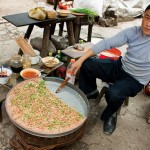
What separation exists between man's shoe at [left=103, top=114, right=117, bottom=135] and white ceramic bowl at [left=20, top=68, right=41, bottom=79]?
115 centimetres

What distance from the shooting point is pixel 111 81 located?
312 cm

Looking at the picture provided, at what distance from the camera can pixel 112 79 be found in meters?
3.07

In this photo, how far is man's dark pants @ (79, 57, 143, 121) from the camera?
2713 millimetres

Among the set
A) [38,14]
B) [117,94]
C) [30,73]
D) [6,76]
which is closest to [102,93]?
[117,94]

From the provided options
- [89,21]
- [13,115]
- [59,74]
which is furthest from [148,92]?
[13,115]

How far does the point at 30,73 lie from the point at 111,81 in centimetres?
115

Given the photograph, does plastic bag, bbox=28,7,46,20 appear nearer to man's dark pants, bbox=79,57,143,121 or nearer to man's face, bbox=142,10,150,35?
man's dark pants, bbox=79,57,143,121

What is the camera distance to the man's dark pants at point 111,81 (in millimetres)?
2713

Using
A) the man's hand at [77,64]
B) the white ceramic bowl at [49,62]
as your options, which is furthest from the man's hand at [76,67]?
the white ceramic bowl at [49,62]

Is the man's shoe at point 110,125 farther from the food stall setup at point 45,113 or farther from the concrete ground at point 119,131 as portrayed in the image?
the food stall setup at point 45,113

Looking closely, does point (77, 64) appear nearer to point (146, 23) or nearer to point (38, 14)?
point (146, 23)

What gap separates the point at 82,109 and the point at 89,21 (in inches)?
101

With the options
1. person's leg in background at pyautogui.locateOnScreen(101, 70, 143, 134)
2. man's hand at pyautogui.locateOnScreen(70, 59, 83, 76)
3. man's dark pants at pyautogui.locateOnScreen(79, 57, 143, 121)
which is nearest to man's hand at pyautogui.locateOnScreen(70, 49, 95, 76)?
man's hand at pyautogui.locateOnScreen(70, 59, 83, 76)

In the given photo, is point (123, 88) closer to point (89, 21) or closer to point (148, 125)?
point (148, 125)
